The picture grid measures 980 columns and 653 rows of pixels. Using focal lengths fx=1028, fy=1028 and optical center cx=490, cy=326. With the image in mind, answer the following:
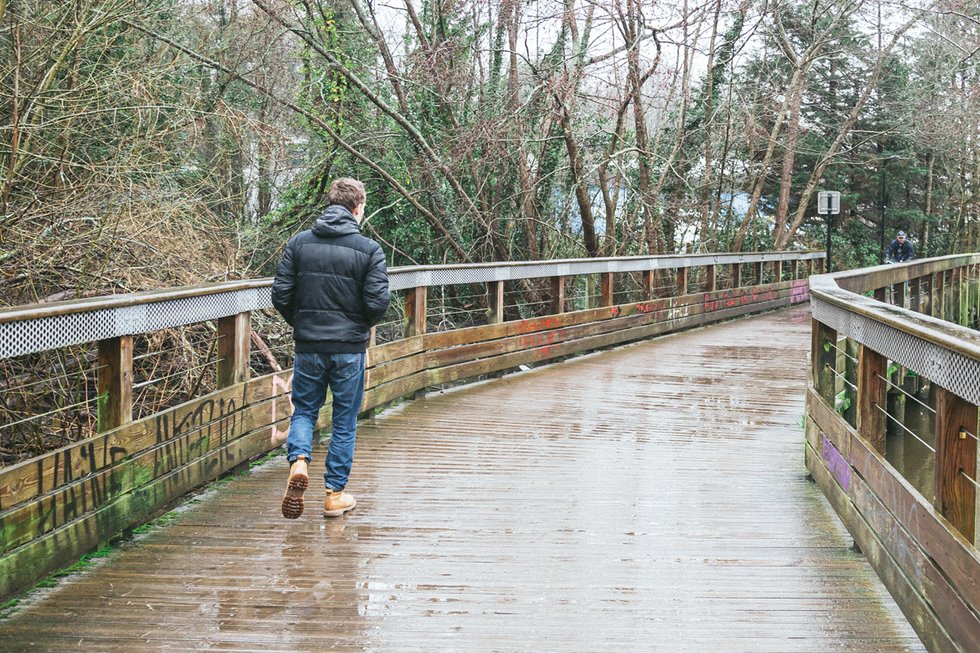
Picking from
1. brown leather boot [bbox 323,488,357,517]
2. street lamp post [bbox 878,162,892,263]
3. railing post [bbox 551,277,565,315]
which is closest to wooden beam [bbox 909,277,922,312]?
railing post [bbox 551,277,565,315]

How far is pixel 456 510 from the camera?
5.17 meters

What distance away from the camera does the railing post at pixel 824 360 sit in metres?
5.62

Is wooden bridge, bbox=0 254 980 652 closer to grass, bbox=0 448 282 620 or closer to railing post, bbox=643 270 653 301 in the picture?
grass, bbox=0 448 282 620

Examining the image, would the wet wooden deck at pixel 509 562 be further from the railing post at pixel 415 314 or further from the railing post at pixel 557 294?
the railing post at pixel 557 294

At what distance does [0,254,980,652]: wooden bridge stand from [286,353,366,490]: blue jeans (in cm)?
28

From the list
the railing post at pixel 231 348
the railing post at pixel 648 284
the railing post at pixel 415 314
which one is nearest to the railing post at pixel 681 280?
the railing post at pixel 648 284

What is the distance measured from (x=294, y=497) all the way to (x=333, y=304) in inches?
36.5

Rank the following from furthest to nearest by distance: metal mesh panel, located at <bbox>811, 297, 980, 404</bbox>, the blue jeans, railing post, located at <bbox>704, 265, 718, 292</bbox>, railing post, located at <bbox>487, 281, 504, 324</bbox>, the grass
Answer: railing post, located at <bbox>704, 265, 718, 292</bbox> → railing post, located at <bbox>487, 281, 504, 324</bbox> → the blue jeans → the grass → metal mesh panel, located at <bbox>811, 297, 980, 404</bbox>

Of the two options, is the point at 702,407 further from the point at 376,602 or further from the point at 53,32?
the point at 53,32

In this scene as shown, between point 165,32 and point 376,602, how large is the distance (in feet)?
34.1

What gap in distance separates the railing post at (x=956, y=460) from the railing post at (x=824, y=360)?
2.39 meters

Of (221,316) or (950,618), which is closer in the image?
(950,618)

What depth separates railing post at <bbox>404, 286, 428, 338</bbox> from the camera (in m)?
8.59

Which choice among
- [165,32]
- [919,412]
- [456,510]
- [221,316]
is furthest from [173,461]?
[919,412]
